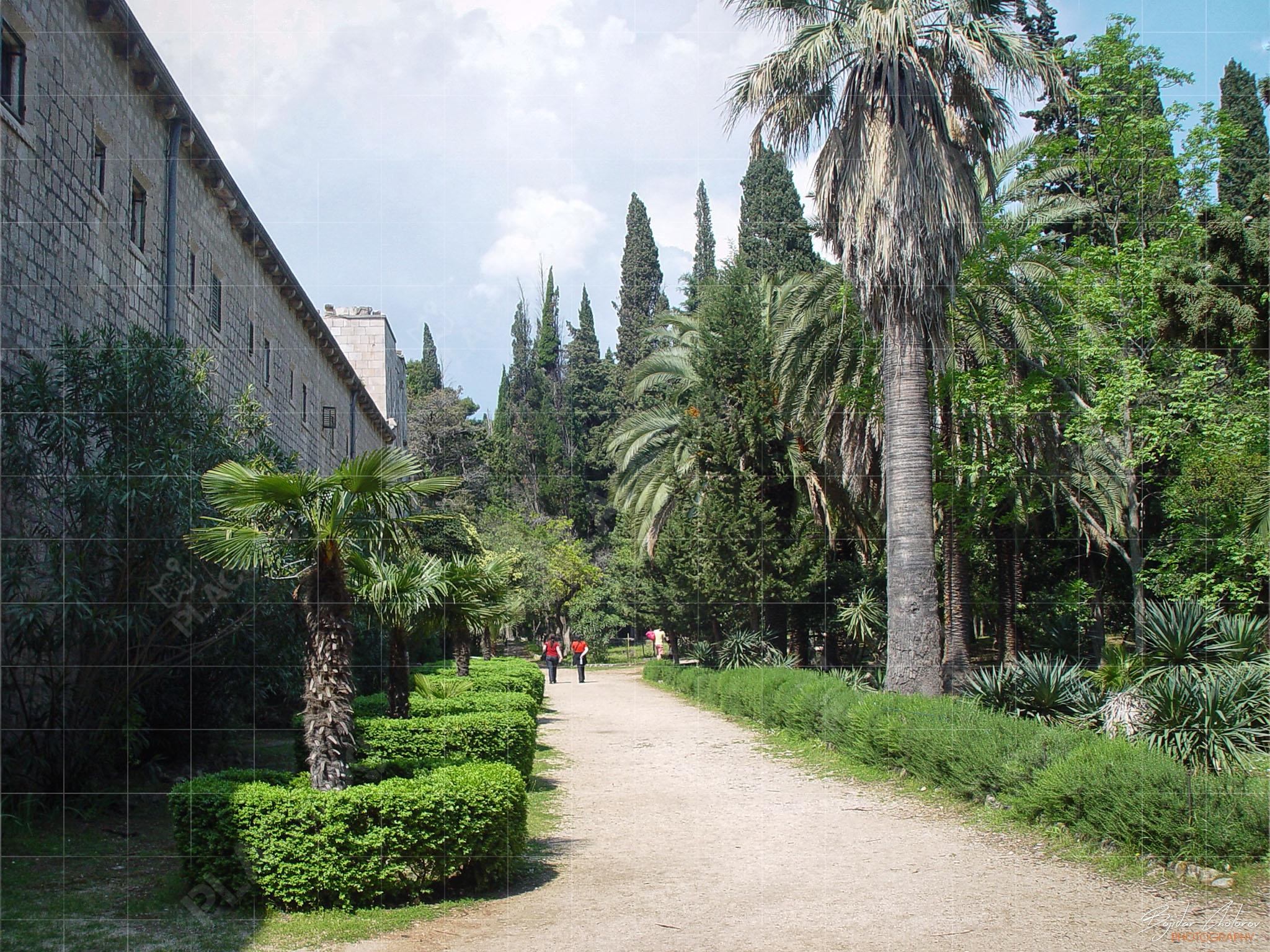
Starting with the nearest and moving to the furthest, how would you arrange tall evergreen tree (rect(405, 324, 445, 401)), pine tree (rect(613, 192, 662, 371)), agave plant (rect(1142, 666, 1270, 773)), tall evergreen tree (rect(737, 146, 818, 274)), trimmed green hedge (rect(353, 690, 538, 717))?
agave plant (rect(1142, 666, 1270, 773)) → trimmed green hedge (rect(353, 690, 538, 717)) → tall evergreen tree (rect(737, 146, 818, 274)) → pine tree (rect(613, 192, 662, 371)) → tall evergreen tree (rect(405, 324, 445, 401))

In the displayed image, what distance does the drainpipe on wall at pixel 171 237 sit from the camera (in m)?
12.9

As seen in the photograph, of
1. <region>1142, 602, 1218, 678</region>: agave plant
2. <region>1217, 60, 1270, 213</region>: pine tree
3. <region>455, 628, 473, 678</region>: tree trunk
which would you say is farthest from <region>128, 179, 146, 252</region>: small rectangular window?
<region>1217, 60, 1270, 213</region>: pine tree

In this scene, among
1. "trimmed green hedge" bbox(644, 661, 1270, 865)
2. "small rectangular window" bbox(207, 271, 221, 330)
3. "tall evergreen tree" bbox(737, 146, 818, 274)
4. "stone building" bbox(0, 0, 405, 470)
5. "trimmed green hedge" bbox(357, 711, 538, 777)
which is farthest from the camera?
"tall evergreen tree" bbox(737, 146, 818, 274)

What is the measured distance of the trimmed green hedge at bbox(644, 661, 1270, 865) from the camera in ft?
20.6

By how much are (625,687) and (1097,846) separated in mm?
21348

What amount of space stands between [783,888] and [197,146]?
12967 millimetres

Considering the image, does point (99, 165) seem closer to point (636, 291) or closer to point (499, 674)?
point (499, 674)

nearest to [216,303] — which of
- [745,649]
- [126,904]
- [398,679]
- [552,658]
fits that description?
[398,679]

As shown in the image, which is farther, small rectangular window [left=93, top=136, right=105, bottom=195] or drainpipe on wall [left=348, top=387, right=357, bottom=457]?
drainpipe on wall [left=348, top=387, right=357, bottom=457]

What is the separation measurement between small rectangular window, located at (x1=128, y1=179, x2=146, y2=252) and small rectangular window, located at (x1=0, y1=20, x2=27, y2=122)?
9.13ft

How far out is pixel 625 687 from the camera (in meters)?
27.8

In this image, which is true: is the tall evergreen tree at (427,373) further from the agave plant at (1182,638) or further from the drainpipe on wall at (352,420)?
the agave plant at (1182,638)

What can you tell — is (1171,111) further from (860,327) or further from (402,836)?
(402,836)

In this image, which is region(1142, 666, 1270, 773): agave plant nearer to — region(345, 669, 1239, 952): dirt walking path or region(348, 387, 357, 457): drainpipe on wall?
region(345, 669, 1239, 952): dirt walking path
